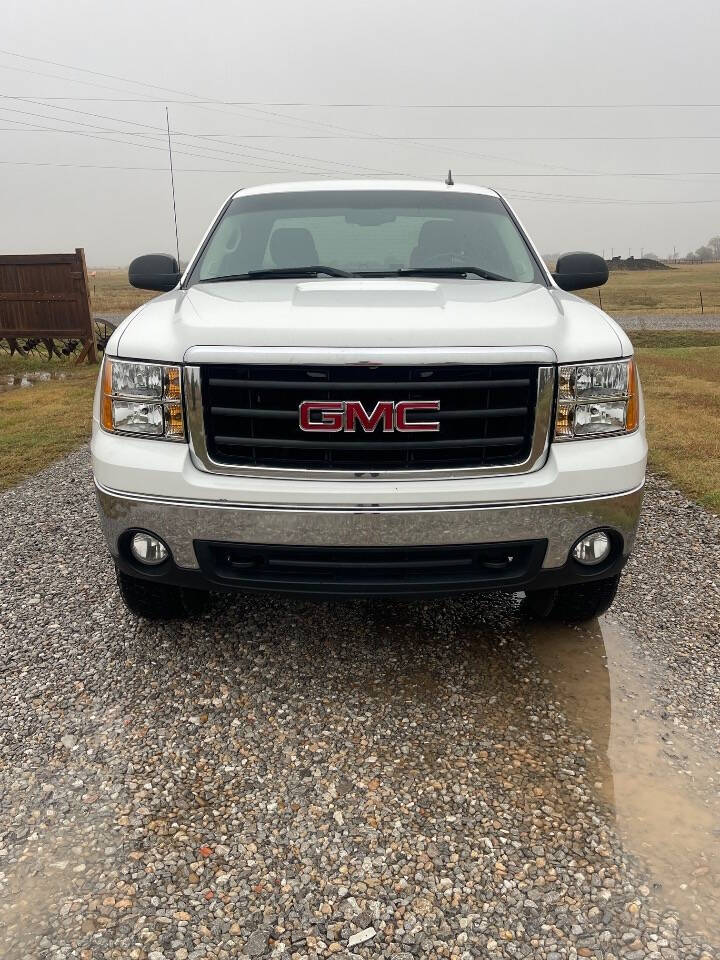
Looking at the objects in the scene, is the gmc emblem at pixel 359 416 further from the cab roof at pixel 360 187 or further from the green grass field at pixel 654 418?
the green grass field at pixel 654 418

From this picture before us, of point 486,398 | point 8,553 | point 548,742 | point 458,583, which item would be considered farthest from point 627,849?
point 8,553

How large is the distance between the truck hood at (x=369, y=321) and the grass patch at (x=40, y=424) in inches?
155

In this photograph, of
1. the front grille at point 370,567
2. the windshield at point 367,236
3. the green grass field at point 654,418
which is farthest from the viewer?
the green grass field at point 654,418

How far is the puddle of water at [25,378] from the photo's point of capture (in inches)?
464

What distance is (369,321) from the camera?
2619 mm

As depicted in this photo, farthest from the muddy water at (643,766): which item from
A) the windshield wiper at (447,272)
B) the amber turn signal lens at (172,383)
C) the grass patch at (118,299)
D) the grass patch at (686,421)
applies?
the grass patch at (118,299)

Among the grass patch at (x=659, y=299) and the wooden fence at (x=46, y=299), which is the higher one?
the wooden fence at (x=46, y=299)

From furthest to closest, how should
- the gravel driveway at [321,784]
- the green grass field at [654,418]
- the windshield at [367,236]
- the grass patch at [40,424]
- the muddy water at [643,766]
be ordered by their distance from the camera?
the grass patch at [40,424]
the green grass field at [654,418]
the windshield at [367,236]
the muddy water at [643,766]
the gravel driveway at [321,784]

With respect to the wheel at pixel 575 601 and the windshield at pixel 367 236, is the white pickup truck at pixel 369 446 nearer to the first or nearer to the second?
the wheel at pixel 575 601

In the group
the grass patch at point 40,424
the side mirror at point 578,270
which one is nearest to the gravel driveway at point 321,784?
the side mirror at point 578,270

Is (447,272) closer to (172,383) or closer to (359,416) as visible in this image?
(359,416)

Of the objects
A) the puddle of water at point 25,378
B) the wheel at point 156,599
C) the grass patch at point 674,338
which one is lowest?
the grass patch at point 674,338

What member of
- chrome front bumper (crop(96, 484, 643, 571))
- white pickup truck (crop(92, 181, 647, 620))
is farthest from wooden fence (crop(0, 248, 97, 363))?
chrome front bumper (crop(96, 484, 643, 571))

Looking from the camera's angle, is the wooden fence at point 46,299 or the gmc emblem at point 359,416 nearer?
the gmc emblem at point 359,416
